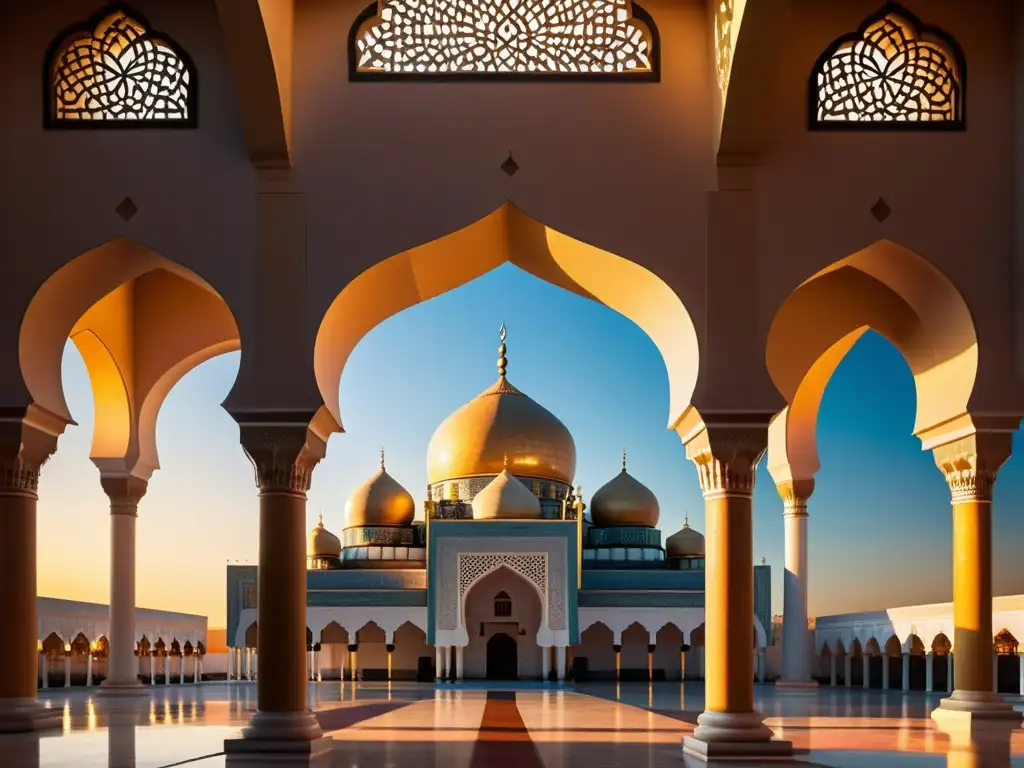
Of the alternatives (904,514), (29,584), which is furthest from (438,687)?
(29,584)

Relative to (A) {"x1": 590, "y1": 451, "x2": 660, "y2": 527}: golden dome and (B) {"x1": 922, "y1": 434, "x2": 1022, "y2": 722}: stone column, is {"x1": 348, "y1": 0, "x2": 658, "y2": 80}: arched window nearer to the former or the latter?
(B) {"x1": 922, "y1": 434, "x2": 1022, "y2": 722}: stone column

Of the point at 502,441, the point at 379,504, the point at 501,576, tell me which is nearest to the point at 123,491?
the point at 501,576

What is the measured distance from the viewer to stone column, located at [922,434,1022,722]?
9.27 m

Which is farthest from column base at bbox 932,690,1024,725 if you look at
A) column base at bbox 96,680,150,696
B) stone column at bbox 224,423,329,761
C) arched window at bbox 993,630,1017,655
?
arched window at bbox 993,630,1017,655

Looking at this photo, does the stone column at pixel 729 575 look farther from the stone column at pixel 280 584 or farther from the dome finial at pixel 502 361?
the dome finial at pixel 502 361

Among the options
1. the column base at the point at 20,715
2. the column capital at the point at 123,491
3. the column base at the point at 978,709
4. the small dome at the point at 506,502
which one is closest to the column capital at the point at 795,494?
the column base at the point at 978,709

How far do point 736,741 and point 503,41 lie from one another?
15.6 feet

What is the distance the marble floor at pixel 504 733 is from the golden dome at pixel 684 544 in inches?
525

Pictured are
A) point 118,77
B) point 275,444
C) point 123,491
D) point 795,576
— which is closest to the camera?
point 275,444

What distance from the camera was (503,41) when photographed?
899 cm

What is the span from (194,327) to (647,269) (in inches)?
214

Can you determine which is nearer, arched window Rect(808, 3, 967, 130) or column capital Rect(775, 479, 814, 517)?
arched window Rect(808, 3, 967, 130)

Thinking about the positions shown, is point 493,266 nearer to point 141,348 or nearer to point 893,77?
point 893,77

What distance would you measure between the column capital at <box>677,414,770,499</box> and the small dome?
1657 cm
